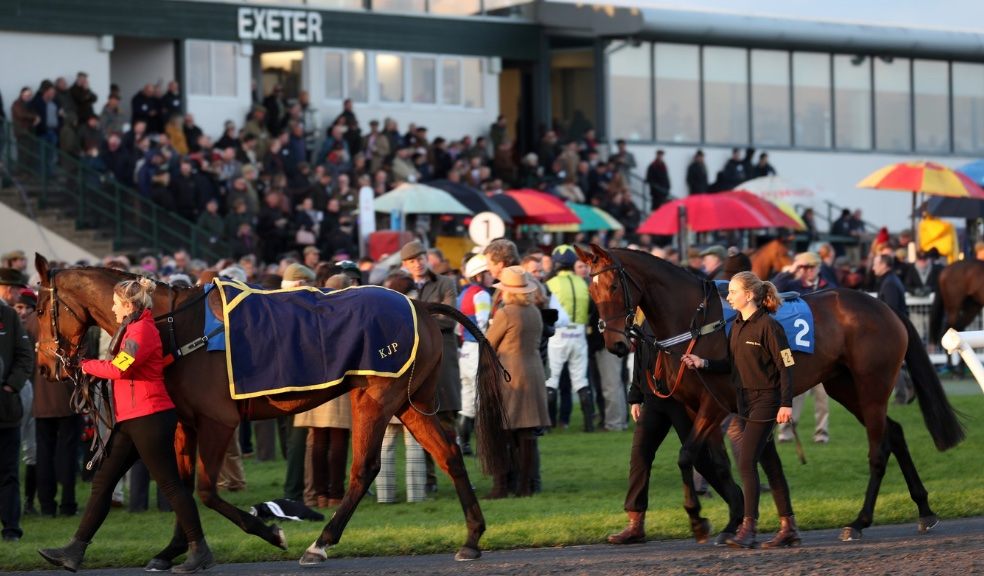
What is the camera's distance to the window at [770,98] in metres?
39.0

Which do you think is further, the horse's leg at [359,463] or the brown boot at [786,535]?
the brown boot at [786,535]

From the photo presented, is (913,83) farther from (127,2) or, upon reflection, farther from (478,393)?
(478,393)

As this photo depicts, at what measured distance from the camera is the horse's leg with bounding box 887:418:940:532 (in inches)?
436

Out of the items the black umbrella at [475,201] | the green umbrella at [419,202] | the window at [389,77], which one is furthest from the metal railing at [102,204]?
the window at [389,77]

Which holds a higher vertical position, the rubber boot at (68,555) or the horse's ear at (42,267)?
the horse's ear at (42,267)

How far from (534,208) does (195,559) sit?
15.9 metres

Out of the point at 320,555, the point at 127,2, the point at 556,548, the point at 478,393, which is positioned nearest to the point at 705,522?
the point at 556,548

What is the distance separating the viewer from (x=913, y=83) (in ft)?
137

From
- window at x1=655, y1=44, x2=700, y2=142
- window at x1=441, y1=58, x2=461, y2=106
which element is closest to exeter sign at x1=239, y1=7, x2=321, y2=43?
window at x1=441, y1=58, x2=461, y2=106

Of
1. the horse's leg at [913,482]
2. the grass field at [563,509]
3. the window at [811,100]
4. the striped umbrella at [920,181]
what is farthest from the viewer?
the window at [811,100]

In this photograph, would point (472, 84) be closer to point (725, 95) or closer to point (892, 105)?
point (725, 95)

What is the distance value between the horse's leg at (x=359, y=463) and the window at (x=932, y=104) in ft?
111

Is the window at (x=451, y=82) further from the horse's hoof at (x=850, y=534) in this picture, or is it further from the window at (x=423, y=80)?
the horse's hoof at (x=850, y=534)

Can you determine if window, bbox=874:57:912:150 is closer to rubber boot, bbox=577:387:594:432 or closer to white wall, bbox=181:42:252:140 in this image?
white wall, bbox=181:42:252:140
